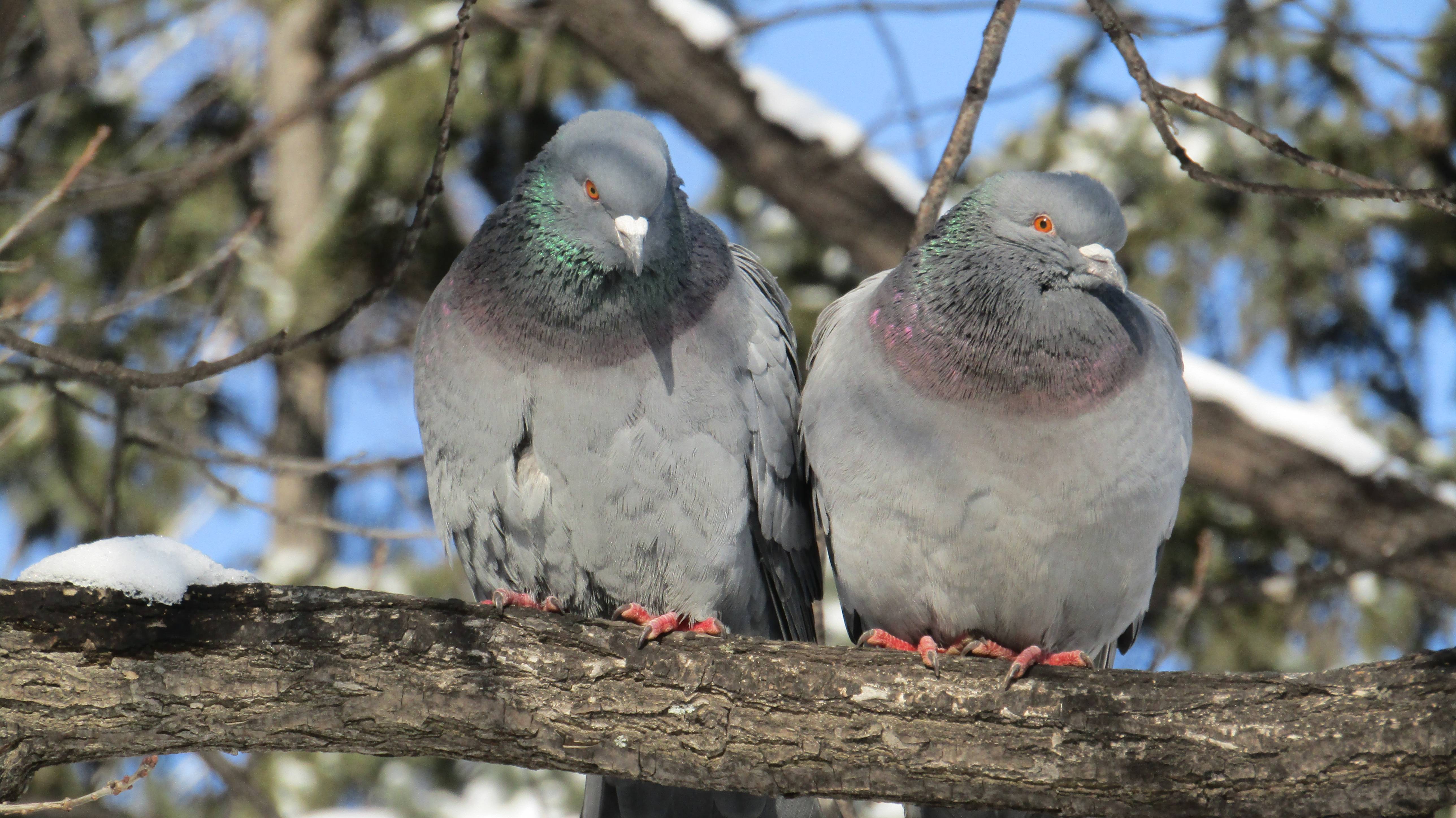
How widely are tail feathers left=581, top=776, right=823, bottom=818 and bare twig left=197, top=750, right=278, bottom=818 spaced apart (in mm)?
1352

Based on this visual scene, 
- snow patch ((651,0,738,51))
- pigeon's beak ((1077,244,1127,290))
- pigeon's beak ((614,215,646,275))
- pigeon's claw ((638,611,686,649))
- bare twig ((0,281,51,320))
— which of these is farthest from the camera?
snow patch ((651,0,738,51))

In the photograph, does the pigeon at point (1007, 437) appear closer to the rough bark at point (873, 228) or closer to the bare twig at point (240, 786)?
the bare twig at point (240, 786)

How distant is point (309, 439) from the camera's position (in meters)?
11.5

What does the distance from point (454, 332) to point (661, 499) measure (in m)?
0.83

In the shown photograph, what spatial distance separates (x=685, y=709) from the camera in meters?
3.18

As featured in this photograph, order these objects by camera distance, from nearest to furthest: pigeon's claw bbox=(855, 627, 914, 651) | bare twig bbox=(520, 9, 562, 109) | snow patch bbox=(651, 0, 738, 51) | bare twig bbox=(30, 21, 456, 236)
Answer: pigeon's claw bbox=(855, 627, 914, 651) < bare twig bbox=(30, 21, 456, 236) < bare twig bbox=(520, 9, 562, 109) < snow patch bbox=(651, 0, 738, 51)

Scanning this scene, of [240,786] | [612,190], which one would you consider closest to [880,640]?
[612,190]

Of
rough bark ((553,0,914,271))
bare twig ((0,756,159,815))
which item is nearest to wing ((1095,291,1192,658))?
bare twig ((0,756,159,815))

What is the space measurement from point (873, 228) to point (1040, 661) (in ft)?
13.9

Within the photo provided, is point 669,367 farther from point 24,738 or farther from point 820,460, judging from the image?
point 24,738

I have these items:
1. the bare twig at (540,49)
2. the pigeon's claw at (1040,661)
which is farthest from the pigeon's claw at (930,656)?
the bare twig at (540,49)

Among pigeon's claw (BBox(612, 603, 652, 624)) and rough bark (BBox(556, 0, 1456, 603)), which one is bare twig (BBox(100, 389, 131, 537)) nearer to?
pigeon's claw (BBox(612, 603, 652, 624))

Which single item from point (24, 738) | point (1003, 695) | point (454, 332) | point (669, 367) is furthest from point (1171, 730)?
point (24, 738)

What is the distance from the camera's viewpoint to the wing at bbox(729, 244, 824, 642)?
13.7 feet
